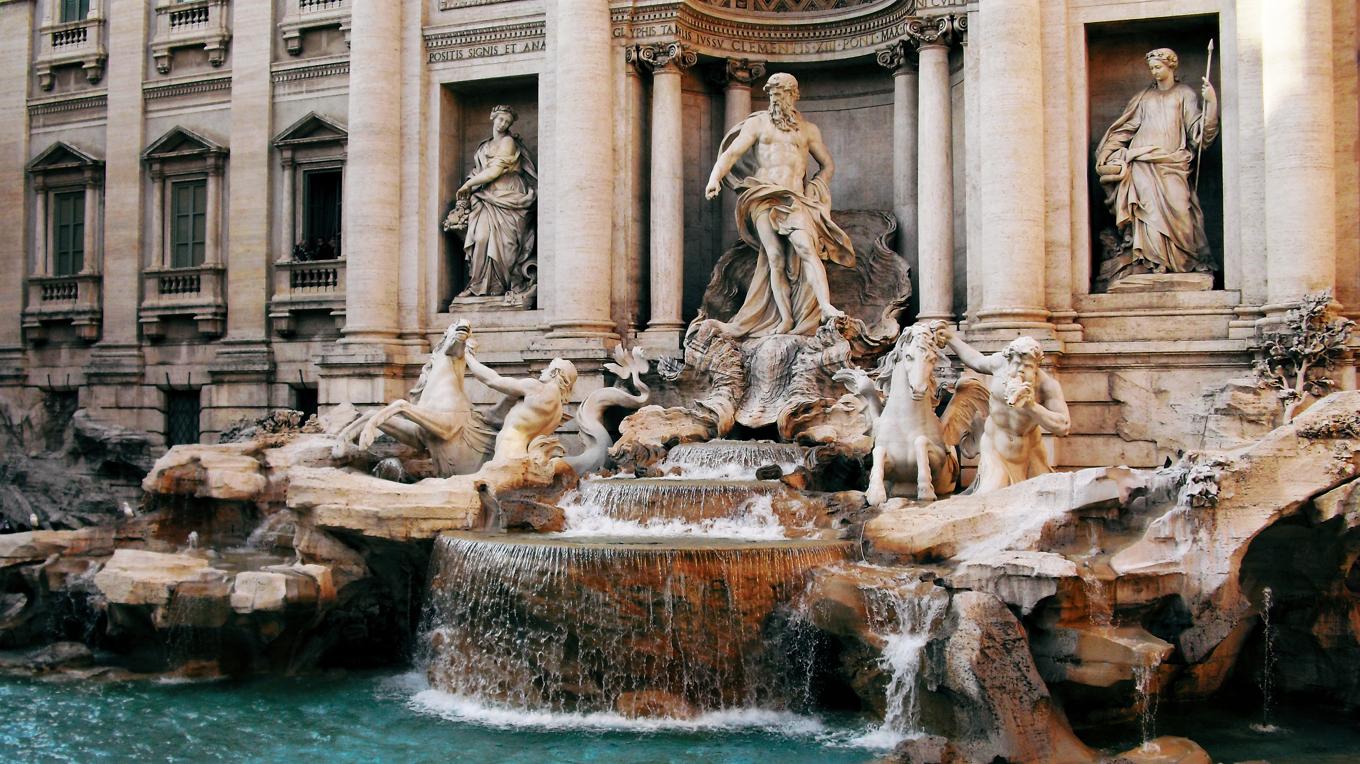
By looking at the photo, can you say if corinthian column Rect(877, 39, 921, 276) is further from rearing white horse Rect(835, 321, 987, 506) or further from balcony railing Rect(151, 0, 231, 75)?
balcony railing Rect(151, 0, 231, 75)

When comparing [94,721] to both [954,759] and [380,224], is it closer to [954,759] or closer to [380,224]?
[954,759]

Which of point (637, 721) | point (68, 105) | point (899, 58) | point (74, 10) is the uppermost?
point (74, 10)

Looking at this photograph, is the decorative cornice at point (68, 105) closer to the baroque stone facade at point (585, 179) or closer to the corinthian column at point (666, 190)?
the baroque stone facade at point (585, 179)

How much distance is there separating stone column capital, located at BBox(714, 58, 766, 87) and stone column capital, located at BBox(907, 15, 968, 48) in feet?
8.20

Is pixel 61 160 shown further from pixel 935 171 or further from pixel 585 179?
pixel 935 171

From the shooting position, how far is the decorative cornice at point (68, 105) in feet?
72.6

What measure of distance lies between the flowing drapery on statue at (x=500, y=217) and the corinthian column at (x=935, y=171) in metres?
5.35

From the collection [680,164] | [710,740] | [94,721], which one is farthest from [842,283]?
[94,721]

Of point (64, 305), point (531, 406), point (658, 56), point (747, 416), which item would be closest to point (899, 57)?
point (658, 56)

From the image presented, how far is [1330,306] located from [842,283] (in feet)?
18.8

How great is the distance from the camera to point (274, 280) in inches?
810

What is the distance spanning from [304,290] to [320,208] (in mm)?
1474

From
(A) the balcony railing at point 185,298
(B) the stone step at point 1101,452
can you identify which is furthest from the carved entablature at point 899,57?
(A) the balcony railing at point 185,298

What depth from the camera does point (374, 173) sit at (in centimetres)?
1848
